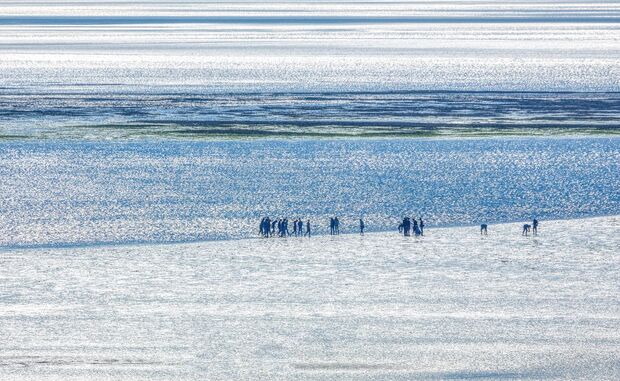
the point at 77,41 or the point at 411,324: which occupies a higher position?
the point at 77,41

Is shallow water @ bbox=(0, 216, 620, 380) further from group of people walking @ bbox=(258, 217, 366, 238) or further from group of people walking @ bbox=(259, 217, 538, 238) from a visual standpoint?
group of people walking @ bbox=(258, 217, 366, 238)

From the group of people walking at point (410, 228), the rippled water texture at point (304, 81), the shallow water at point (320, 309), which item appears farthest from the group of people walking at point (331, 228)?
the rippled water texture at point (304, 81)

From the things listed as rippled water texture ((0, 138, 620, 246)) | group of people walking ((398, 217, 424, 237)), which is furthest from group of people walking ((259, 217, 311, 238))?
group of people walking ((398, 217, 424, 237))

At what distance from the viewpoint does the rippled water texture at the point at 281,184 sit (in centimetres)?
2814

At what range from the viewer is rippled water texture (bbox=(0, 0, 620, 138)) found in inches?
1973

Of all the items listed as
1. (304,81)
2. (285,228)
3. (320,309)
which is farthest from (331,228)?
(304,81)

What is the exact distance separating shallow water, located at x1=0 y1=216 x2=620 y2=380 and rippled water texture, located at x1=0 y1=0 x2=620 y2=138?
21.6m

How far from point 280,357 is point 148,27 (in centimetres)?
16559

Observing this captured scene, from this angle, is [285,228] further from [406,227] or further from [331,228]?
[406,227]

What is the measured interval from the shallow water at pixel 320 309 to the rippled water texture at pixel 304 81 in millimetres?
21591

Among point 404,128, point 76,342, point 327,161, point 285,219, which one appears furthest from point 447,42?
point 76,342

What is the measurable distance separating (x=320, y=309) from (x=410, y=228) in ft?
22.8

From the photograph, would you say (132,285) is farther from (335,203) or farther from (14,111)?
(14,111)

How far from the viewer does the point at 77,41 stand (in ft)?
449
